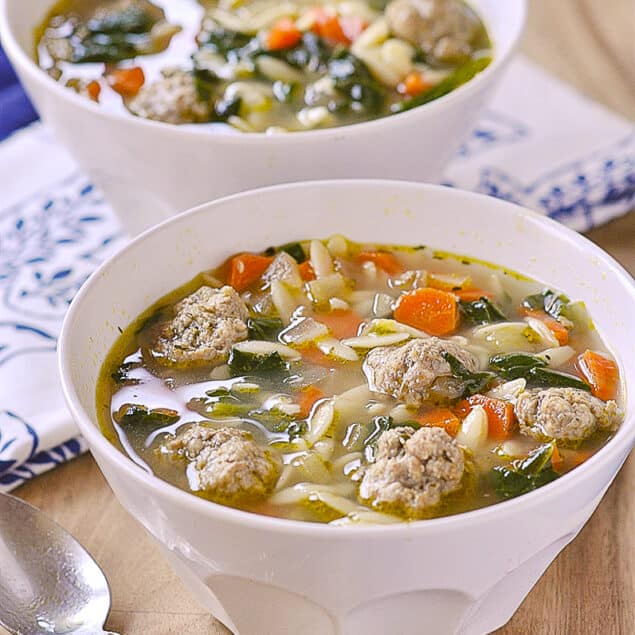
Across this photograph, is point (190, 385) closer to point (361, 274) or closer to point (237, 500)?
point (237, 500)

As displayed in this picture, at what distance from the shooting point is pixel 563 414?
2.55m

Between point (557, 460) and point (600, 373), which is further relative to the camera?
point (600, 373)

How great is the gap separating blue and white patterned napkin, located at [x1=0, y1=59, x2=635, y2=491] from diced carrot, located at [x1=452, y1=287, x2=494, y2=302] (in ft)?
3.95

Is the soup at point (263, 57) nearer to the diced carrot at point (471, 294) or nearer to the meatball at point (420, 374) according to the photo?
the diced carrot at point (471, 294)

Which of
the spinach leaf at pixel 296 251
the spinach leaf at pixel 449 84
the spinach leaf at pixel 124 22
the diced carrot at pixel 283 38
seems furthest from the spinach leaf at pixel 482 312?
the spinach leaf at pixel 124 22

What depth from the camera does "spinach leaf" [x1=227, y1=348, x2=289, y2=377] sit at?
281 centimetres

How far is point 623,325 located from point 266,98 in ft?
5.19

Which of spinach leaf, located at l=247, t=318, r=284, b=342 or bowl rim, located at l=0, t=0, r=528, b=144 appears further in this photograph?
bowl rim, located at l=0, t=0, r=528, b=144

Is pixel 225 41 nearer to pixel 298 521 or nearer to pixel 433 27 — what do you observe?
pixel 433 27

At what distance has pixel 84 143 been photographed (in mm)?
3730

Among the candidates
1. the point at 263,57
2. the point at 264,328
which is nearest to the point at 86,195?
the point at 263,57

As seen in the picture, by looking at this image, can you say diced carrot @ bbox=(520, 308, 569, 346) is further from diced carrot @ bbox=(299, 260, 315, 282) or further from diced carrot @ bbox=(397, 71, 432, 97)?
diced carrot @ bbox=(397, 71, 432, 97)

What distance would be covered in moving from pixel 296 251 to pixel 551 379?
2.77 feet

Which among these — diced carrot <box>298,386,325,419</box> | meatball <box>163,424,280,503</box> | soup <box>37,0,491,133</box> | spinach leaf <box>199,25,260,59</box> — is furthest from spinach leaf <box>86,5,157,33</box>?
meatball <box>163,424,280,503</box>
